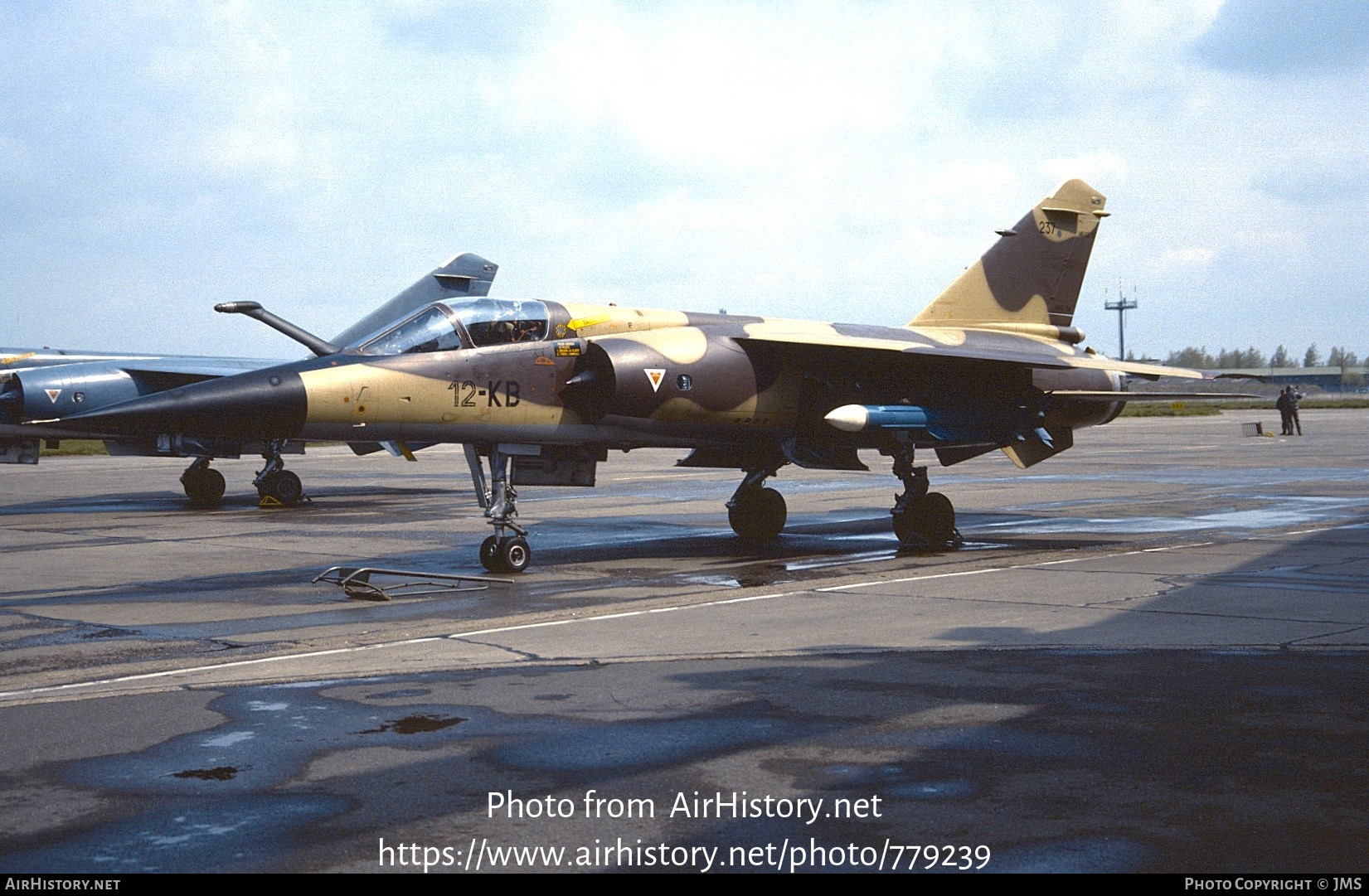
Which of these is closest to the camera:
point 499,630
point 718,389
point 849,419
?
point 499,630

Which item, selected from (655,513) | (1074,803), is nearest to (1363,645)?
(1074,803)

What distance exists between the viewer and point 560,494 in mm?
26562

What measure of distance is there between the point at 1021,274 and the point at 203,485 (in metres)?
15.9

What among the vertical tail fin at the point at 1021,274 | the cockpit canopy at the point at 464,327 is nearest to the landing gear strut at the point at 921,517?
the vertical tail fin at the point at 1021,274

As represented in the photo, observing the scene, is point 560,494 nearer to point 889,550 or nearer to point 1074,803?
point 889,550

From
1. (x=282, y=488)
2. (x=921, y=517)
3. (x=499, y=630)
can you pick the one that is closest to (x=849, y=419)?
(x=921, y=517)

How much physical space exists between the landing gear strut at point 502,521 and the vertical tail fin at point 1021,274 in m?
7.28

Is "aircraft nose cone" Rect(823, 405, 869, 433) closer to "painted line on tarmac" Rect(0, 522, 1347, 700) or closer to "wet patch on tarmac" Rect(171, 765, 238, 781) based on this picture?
"painted line on tarmac" Rect(0, 522, 1347, 700)

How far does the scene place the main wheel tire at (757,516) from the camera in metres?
17.8

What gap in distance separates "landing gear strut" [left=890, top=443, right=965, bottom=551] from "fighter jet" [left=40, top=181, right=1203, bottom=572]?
0.02 m

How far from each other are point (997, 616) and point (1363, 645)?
2.62 meters

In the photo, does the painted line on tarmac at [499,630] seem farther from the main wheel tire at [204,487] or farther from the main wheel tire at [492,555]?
the main wheel tire at [204,487]

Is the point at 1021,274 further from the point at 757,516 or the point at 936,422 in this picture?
the point at 757,516

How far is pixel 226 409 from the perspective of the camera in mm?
12148
